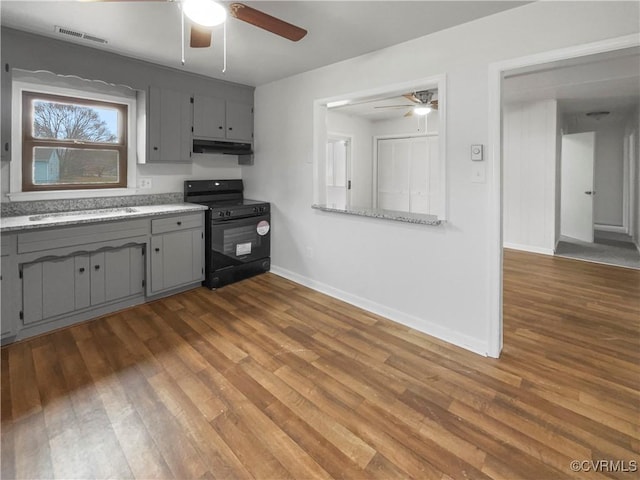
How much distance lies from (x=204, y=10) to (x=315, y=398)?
2.26m

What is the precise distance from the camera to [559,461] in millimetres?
1556

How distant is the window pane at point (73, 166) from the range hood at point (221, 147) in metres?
0.85

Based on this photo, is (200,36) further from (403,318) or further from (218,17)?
(403,318)

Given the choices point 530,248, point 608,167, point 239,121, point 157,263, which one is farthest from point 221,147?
point 608,167

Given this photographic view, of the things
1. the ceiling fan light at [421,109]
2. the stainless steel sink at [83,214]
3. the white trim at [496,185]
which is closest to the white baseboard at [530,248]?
the ceiling fan light at [421,109]

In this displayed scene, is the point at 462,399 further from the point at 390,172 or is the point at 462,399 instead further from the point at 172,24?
the point at 390,172

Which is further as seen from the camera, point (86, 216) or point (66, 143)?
point (66, 143)

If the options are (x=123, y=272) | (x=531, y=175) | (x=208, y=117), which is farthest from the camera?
(x=531, y=175)

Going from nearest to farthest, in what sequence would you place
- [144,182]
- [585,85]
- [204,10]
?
1. [204,10]
2. [144,182]
3. [585,85]

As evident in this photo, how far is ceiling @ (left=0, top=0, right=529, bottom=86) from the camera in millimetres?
2244

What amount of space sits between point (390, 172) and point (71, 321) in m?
5.82

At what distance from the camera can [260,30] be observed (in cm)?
263

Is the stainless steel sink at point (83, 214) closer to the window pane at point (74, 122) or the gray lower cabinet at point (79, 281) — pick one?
the gray lower cabinet at point (79, 281)

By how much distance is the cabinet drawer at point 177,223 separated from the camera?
11.0 feet
